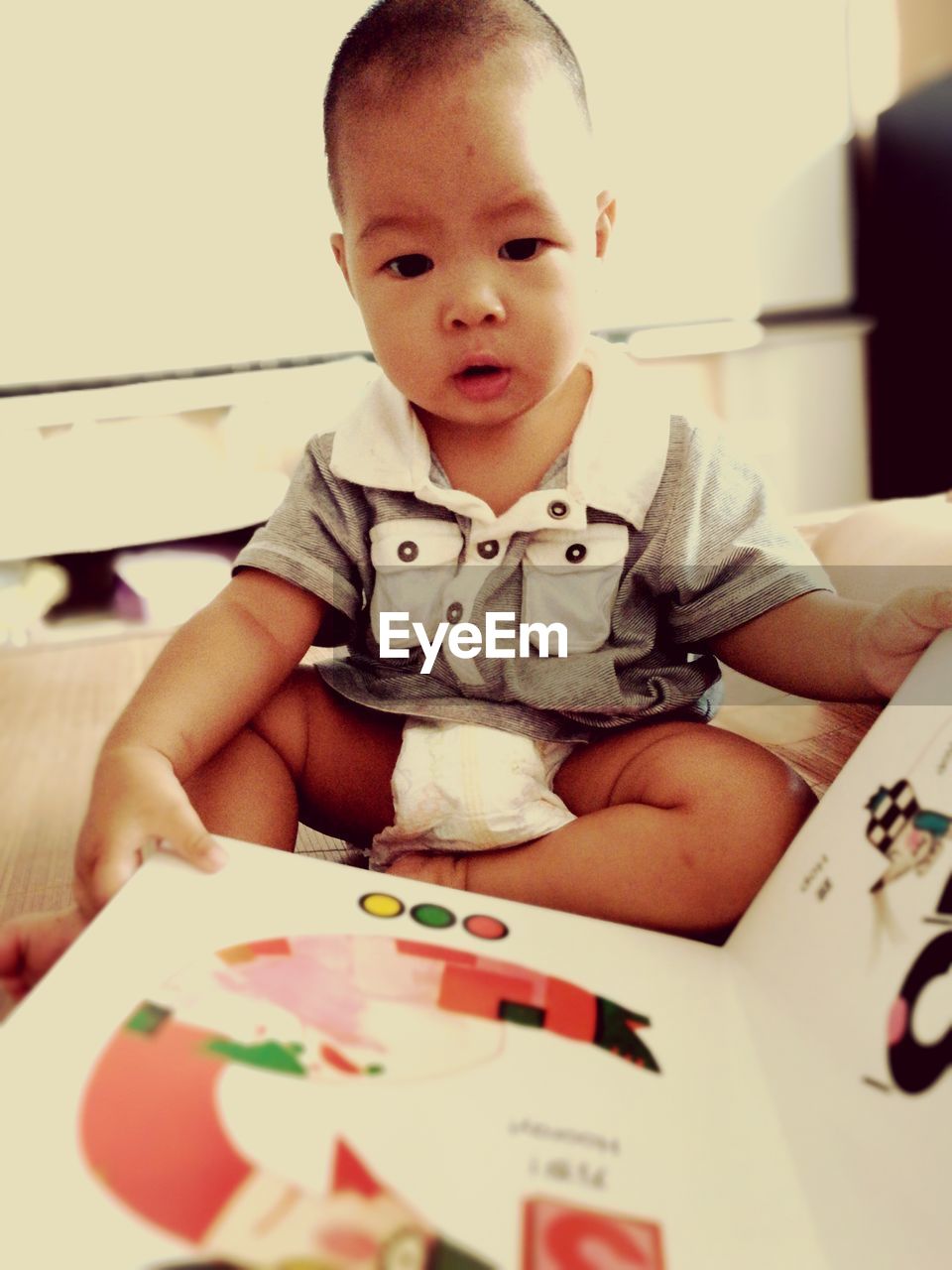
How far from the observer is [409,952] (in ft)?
1.22

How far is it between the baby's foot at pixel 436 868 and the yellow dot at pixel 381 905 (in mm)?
106

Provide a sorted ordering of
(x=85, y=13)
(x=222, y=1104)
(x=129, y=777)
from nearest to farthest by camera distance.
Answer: (x=222, y=1104) → (x=129, y=777) → (x=85, y=13)

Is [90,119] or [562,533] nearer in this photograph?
[562,533]

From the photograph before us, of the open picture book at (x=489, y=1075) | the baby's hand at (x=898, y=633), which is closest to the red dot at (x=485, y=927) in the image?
the open picture book at (x=489, y=1075)

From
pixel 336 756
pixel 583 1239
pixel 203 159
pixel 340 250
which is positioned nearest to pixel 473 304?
pixel 340 250

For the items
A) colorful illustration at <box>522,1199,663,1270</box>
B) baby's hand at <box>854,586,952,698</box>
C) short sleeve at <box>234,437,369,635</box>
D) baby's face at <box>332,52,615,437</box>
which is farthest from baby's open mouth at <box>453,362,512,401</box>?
colorful illustration at <box>522,1199,663,1270</box>

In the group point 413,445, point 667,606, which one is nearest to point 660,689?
point 667,606

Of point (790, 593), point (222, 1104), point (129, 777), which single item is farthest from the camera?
point (790, 593)

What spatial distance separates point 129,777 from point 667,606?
0.30m

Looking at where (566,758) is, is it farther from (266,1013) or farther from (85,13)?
(85,13)

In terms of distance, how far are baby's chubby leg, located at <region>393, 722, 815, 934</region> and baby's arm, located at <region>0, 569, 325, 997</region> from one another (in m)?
0.12

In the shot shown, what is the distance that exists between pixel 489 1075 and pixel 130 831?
0.59 ft

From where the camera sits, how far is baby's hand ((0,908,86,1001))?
1.34ft

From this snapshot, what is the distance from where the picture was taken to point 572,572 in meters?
0.57
